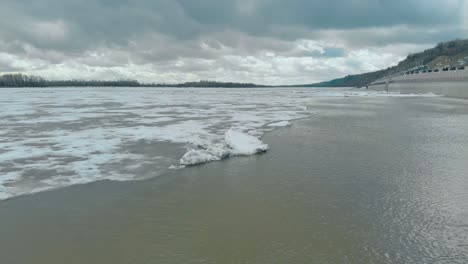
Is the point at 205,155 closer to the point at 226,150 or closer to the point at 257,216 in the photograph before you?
the point at 226,150

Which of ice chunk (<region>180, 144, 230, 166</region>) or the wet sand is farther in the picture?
ice chunk (<region>180, 144, 230, 166</region>)

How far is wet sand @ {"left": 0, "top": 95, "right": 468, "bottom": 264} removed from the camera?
173 inches

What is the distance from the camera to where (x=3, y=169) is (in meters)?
8.29

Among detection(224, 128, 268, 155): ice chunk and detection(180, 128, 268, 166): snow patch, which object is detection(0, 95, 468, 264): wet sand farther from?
detection(224, 128, 268, 155): ice chunk

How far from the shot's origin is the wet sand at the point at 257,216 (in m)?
4.39

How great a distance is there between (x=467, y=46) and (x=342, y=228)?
170 metres

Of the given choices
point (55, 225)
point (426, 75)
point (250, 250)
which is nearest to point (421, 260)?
point (250, 250)

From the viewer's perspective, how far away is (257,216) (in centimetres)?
554

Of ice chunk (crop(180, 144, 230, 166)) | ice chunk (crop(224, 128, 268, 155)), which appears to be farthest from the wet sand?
ice chunk (crop(224, 128, 268, 155))

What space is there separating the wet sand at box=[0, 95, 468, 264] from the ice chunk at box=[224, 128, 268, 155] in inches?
48.9

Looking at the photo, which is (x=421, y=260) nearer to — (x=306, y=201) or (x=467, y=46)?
(x=306, y=201)

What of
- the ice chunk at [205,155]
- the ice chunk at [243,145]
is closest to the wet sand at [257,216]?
the ice chunk at [205,155]

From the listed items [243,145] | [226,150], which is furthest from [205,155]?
[243,145]

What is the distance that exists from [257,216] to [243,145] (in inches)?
210
